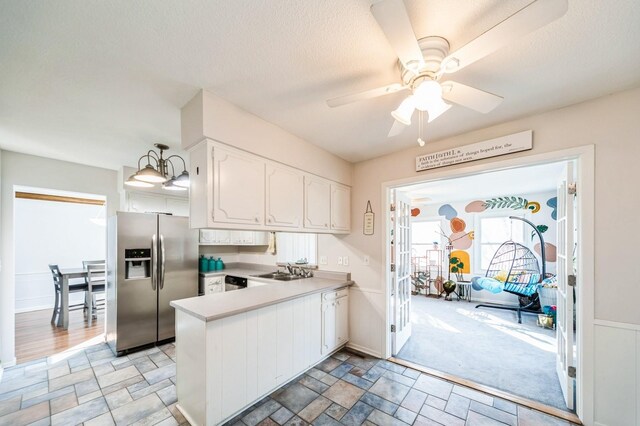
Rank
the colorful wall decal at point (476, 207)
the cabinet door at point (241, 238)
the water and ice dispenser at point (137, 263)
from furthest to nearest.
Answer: the colorful wall decal at point (476, 207) < the cabinet door at point (241, 238) < the water and ice dispenser at point (137, 263)

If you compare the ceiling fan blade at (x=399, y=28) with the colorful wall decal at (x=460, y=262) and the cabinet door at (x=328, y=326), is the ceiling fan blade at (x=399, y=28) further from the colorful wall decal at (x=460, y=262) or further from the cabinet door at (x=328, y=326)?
the colorful wall decal at (x=460, y=262)

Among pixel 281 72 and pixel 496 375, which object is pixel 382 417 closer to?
pixel 496 375

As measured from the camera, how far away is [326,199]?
9.84ft

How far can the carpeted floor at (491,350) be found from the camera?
250 centimetres

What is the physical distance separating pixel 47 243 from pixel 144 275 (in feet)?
12.9

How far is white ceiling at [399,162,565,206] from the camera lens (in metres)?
3.75

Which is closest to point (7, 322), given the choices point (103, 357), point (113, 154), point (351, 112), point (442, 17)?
point (103, 357)

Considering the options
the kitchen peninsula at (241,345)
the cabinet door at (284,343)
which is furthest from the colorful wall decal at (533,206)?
the cabinet door at (284,343)

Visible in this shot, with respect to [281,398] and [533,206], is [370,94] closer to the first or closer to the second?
[281,398]

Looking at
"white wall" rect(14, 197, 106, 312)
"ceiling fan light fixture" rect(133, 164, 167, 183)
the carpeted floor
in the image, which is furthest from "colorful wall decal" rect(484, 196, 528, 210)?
"white wall" rect(14, 197, 106, 312)

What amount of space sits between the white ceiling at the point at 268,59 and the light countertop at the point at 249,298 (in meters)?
1.59

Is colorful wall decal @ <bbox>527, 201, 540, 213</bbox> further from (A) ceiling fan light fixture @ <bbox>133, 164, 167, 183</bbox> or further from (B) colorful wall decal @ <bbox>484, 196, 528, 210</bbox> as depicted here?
(A) ceiling fan light fixture @ <bbox>133, 164, 167, 183</bbox>

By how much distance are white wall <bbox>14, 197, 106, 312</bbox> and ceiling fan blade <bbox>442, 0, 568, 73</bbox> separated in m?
7.25

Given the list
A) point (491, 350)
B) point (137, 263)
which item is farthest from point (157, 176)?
point (491, 350)
